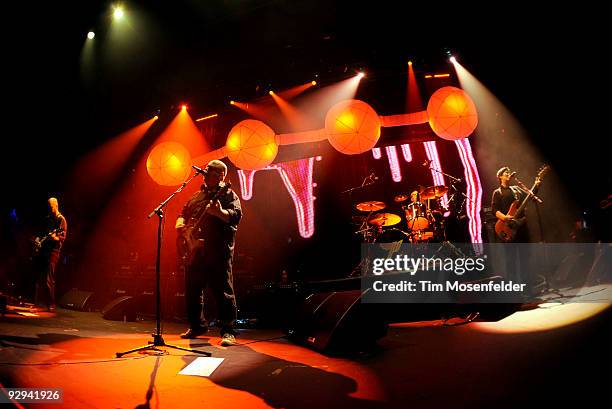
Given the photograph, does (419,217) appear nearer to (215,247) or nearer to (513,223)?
(513,223)

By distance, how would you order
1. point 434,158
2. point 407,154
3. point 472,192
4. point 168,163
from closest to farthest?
point 168,163 < point 472,192 < point 434,158 < point 407,154

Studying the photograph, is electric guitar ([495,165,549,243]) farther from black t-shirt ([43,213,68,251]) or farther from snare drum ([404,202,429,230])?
black t-shirt ([43,213,68,251])

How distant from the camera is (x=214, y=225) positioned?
459 cm

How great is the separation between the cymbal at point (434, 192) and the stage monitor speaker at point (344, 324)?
13.2 feet

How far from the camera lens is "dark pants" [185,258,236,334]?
4438 mm

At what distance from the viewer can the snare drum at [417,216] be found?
25.4ft

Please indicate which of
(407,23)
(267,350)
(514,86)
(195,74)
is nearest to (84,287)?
(195,74)

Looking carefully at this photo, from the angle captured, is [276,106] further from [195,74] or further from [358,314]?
[358,314]

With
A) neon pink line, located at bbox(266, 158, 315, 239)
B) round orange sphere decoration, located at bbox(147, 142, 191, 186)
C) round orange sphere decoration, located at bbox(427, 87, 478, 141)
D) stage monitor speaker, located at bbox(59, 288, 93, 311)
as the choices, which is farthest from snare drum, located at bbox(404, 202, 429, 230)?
stage monitor speaker, located at bbox(59, 288, 93, 311)

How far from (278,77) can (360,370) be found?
7774mm

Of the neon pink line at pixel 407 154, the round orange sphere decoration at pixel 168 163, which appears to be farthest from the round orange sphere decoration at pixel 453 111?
the round orange sphere decoration at pixel 168 163

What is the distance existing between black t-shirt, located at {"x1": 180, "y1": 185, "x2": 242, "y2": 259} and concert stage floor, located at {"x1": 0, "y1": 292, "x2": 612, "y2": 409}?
111 centimetres

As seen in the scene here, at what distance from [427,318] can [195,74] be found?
873 cm

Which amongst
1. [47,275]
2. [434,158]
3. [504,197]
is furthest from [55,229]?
[504,197]
